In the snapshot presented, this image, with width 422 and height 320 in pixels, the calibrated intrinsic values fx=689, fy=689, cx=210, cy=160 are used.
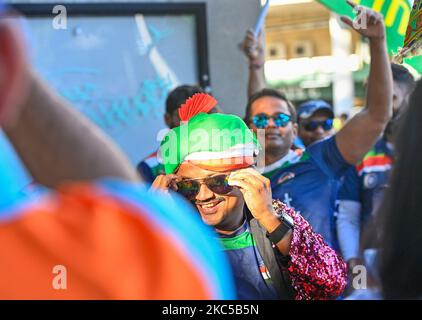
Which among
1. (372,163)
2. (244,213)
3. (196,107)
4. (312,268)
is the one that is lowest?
(312,268)

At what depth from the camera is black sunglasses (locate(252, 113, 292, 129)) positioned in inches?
91.0

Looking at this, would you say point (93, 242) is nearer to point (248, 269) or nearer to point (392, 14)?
point (248, 269)

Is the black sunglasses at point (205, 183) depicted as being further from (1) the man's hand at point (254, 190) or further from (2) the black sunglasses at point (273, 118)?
(2) the black sunglasses at point (273, 118)

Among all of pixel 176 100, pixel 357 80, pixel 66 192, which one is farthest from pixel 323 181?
pixel 357 80

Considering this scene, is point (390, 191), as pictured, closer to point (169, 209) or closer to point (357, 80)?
point (169, 209)

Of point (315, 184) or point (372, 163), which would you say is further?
point (372, 163)

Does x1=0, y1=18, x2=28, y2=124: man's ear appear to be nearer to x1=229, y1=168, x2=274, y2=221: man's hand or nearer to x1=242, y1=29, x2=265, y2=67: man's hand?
x1=229, y1=168, x2=274, y2=221: man's hand

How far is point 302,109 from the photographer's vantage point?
148 inches

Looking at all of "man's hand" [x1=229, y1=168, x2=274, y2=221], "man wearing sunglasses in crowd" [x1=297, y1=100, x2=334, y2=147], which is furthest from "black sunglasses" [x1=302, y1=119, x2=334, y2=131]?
"man's hand" [x1=229, y1=168, x2=274, y2=221]

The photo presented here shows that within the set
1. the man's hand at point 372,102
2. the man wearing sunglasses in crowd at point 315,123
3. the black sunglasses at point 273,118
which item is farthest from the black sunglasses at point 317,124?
the black sunglasses at point 273,118

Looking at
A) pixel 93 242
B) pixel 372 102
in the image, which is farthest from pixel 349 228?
pixel 93 242

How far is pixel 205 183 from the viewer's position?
1692mm

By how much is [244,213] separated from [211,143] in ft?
0.62

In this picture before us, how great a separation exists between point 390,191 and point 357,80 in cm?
1354
